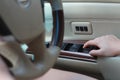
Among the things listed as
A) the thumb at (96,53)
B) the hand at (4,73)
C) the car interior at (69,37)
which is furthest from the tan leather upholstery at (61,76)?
the hand at (4,73)

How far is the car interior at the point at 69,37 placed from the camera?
0.88m

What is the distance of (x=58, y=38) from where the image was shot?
1.07 metres

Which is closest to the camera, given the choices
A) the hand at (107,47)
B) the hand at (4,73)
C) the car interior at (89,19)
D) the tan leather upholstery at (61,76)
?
the hand at (4,73)

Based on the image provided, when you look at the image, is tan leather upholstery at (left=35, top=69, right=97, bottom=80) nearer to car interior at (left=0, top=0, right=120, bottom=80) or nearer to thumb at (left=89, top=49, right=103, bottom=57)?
car interior at (left=0, top=0, right=120, bottom=80)

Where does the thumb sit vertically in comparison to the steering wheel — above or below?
below

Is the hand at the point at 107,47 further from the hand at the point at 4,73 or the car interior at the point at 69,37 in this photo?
the hand at the point at 4,73

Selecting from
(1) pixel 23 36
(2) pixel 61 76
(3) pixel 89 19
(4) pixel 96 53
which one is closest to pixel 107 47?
(4) pixel 96 53

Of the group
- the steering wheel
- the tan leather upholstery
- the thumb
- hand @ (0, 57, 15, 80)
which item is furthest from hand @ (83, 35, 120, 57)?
hand @ (0, 57, 15, 80)

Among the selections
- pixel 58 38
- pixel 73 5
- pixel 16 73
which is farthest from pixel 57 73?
pixel 73 5

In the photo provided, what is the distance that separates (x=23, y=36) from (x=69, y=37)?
0.86 meters

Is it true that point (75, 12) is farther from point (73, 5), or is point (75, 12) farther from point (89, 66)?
point (89, 66)

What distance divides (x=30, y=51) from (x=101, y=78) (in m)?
0.56

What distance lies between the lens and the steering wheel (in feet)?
2.72

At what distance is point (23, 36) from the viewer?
0.86 metres
